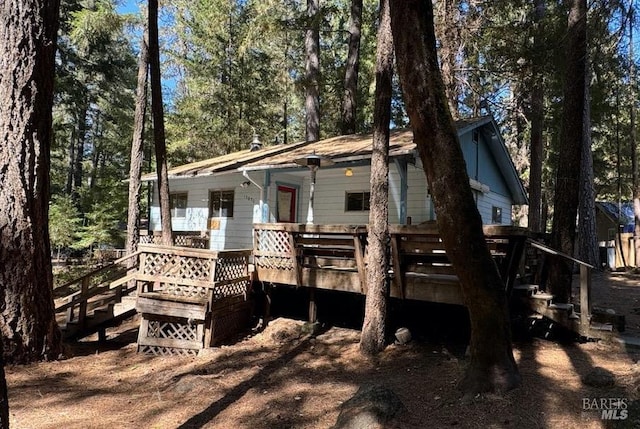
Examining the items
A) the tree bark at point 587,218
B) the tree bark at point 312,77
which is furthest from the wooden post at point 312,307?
the tree bark at point 312,77

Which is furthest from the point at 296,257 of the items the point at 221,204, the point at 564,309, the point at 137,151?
the point at 221,204

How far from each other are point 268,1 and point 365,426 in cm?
1633

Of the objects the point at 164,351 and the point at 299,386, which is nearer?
the point at 299,386

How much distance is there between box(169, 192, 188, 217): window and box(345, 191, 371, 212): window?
6.67 metres

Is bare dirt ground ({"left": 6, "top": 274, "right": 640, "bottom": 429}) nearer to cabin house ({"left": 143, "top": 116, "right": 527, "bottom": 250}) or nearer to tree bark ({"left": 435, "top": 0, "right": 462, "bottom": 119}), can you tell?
cabin house ({"left": 143, "top": 116, "right": 527, "bottom": 250})

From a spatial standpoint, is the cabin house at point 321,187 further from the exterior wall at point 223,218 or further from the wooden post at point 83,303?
the wooden post at point 83,303

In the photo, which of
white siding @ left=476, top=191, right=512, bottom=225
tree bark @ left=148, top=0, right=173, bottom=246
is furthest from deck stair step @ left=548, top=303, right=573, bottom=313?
tree bark @ left=148, top=0, right=173, bottom=246

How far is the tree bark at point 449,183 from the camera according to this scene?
3830mm

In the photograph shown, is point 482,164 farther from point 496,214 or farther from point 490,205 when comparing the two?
point 496,214

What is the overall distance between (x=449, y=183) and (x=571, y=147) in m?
4.30

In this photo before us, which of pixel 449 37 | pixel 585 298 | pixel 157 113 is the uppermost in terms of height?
pixel 449 37

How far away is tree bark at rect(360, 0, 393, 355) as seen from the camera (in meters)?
6.09

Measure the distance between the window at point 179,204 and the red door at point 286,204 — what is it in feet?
14.4

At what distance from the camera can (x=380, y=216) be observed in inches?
239
